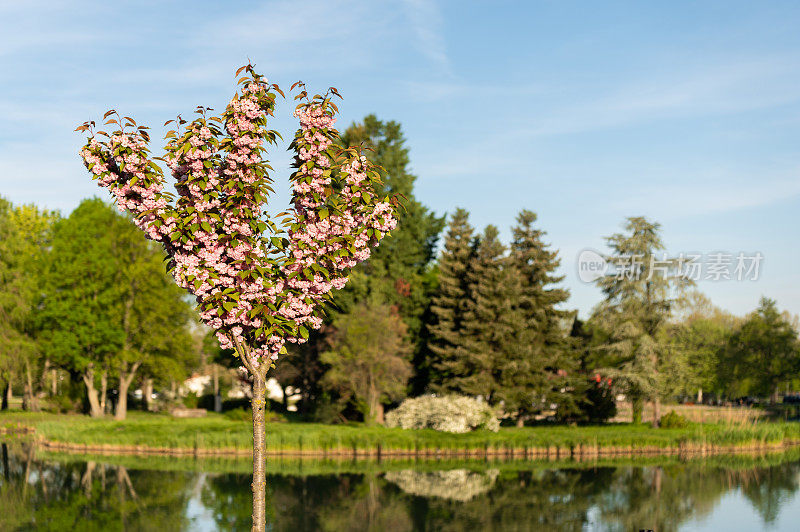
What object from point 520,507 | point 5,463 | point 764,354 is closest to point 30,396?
point 5,463

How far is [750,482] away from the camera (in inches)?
1410

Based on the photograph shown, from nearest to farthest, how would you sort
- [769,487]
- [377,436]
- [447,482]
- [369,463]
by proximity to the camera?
1. [769,487]
2. [447,482]
3. [369,463]
4. [377,436]

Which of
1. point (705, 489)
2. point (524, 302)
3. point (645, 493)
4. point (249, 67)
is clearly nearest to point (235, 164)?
point (249, 67)

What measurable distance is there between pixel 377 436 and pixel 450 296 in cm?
1486

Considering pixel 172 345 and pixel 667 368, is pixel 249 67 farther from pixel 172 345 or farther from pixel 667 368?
→ pixel 172 345

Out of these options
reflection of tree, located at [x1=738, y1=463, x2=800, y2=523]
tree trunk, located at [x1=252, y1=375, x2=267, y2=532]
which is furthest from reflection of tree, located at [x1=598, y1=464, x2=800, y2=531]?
tree trunk, located at [x1=252, y1=375, x2=267, y2=532]

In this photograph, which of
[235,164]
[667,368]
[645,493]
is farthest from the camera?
[667,368]

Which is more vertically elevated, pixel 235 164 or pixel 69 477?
pixel 235 164

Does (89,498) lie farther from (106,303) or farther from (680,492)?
(106,303)

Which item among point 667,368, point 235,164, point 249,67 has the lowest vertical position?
point 667,368

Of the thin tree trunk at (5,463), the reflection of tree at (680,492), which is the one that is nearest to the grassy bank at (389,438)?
the thin tree trunk at (5,463)

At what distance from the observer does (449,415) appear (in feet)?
159

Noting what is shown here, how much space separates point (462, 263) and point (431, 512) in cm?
3060

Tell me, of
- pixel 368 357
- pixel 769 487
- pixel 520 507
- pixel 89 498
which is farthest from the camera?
pixel 368 357
